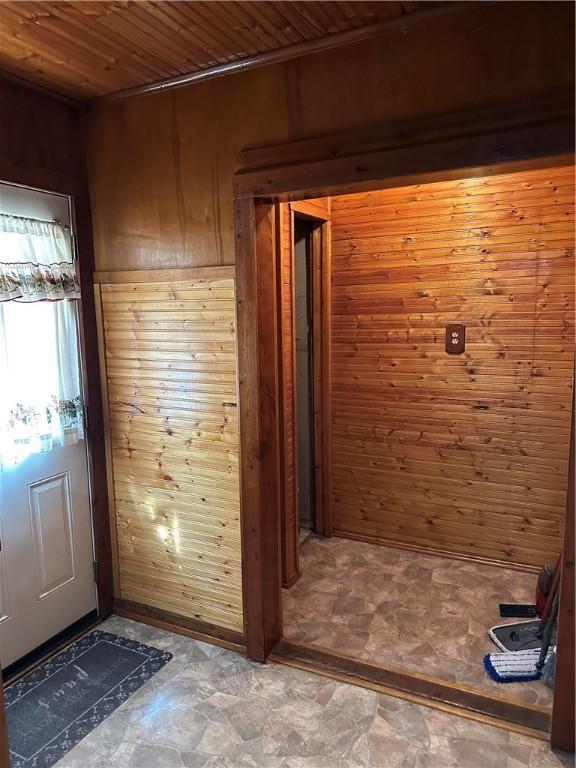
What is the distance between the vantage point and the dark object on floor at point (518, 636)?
252 centimetres

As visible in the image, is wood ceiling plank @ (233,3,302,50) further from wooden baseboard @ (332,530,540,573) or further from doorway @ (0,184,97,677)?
wooden baseboard @ (332,530,540,573)

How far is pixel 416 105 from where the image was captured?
190cm

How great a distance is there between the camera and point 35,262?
241 cm

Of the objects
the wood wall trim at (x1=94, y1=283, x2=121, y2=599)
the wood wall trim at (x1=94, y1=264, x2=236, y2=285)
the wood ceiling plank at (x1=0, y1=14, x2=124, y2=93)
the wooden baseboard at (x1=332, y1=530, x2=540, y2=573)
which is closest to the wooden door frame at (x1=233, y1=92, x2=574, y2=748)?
the wood wall trim at (x1=94, y1=264, x2=236, y2=285)

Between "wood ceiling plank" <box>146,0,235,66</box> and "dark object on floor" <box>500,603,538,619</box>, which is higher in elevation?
"wood ceiling plank" <box>146,0,235,66</box>

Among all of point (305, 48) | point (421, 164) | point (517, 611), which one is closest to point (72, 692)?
point (517, 611)

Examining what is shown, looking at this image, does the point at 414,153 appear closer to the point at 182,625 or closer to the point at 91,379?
the point at 91,379

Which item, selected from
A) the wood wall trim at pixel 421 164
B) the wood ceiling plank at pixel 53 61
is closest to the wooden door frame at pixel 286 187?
the wood wall trim at pixel 421 164

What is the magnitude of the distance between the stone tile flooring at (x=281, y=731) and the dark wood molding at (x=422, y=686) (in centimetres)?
7

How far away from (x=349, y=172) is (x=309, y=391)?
1.91 m

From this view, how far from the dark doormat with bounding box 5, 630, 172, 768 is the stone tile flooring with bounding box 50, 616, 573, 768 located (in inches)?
2.7

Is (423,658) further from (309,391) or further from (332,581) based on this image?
(309,391)

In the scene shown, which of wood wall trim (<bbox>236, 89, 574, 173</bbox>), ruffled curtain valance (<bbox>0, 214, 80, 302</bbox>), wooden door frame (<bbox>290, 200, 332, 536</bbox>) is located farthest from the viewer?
wooden door frame (<bbox>290, 200, 332, 536</bbox>)

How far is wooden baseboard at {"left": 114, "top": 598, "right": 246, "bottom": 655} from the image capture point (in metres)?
2.57
